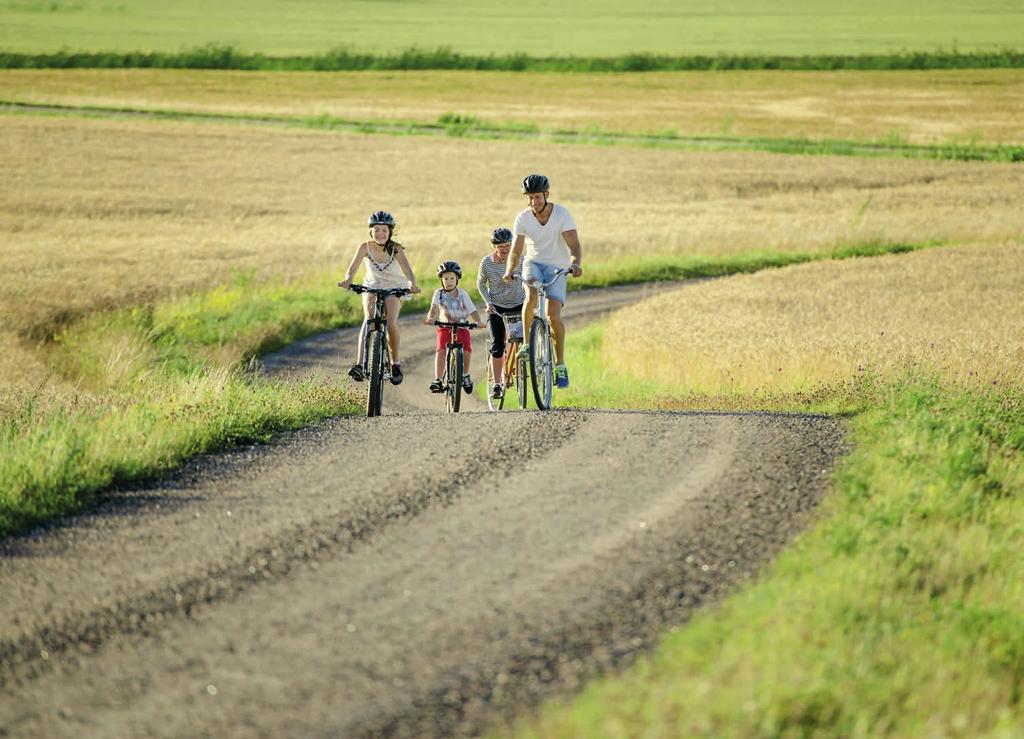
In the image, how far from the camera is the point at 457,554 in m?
7.29

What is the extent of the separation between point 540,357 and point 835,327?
9.52 m

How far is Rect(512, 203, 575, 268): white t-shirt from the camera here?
41.9 feet

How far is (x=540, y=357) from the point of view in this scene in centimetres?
1322

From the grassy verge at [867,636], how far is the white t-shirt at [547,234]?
456cm

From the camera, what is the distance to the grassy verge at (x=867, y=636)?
16.9ft

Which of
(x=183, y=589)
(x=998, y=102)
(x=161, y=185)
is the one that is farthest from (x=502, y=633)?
(x=998, y=102)

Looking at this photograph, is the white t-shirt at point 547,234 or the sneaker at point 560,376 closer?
the white t-shirt at point 547,234

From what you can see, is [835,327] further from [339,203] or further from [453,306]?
[339,203]

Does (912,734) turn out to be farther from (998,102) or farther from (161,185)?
(998,102)

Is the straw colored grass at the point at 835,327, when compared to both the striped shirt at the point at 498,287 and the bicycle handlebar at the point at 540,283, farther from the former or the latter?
the bicycle handlebar at the point at 540,283

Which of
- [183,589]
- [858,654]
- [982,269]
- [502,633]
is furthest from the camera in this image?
[982,269]

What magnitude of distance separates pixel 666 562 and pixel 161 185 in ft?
153

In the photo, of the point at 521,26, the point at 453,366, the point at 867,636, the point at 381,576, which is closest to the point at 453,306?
the point at 453,366

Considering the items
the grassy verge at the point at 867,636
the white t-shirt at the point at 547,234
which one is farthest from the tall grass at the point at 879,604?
the white t-shirt at the point at 547,234
